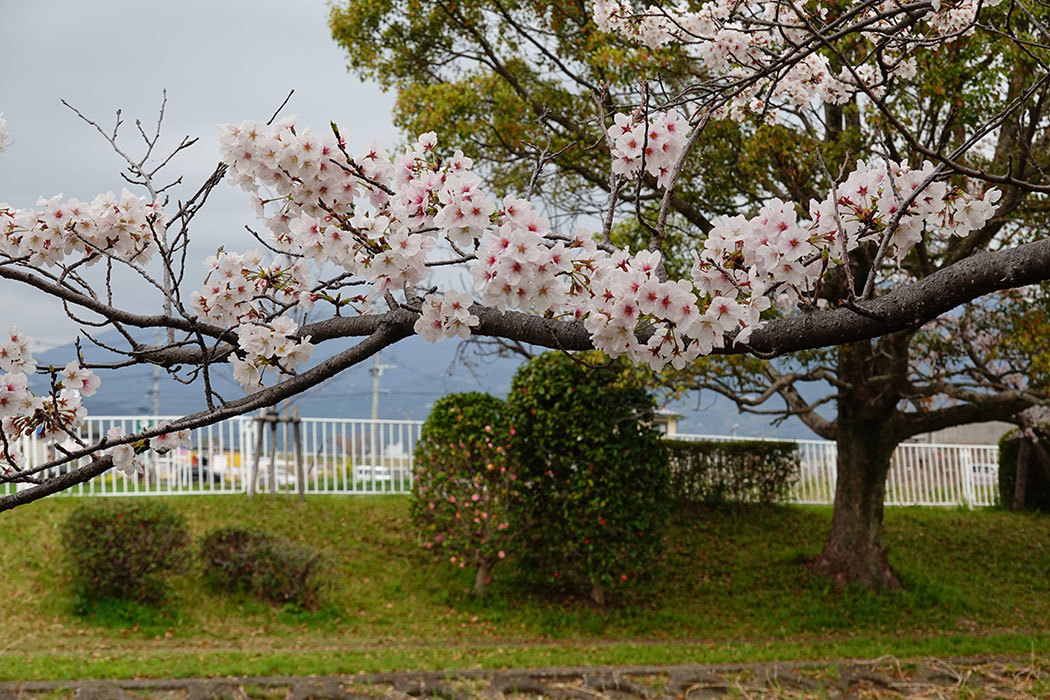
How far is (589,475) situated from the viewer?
25.6 feet

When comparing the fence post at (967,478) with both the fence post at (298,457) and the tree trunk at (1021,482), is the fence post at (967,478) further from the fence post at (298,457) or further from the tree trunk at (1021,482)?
the fence post at (298,457)

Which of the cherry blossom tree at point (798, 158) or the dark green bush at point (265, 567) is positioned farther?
the dark green bush at point (265, 567)

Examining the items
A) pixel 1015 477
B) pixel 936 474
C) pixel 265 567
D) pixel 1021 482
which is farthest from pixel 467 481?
pixel 936 474

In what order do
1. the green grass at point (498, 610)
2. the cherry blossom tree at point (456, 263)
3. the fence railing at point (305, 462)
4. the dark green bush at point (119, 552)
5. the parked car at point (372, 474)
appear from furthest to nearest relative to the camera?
1. the parked car at point (372, 474)
2. the fence railing at point (305, 462)
3. the dark green bush at point (119, 552)
4. the green grass at point (498, 610)
5. the cherry blossom tree at point (456, 263)

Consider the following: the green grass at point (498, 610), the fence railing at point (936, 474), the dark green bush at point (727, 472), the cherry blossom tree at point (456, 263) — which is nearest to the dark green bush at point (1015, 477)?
the fence railing at point (936, 474)

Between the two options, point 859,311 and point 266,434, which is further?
point 266,434

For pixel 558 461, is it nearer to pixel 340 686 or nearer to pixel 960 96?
pixel 340 686

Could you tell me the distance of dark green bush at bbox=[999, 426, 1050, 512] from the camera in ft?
40.0

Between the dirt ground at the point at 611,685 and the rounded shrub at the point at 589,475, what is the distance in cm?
264

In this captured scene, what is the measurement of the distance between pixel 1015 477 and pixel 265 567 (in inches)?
406

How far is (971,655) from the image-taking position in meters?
5.79

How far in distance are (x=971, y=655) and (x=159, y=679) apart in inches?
195

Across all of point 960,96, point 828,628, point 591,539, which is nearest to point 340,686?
point 591,539

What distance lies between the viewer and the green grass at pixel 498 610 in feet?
19.7
